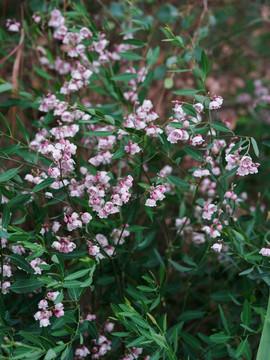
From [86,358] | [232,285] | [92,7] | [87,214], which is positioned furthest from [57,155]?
[92,7]

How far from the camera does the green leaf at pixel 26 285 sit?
3.77 ft

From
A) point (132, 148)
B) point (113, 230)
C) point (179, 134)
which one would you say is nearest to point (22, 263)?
point (113, 230)

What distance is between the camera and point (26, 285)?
1.16 metres

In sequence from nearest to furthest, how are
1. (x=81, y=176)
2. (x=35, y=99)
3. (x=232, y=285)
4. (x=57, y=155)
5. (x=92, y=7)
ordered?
(x=57, y=155) < (x=81, y=176) < (x=232, y=285) < (x=35, y=99) < (x=92, y=7)

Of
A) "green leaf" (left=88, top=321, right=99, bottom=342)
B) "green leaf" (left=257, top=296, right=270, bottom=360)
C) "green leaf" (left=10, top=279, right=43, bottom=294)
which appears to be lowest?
"green leaf" (left=88, top=321, right=99, bottom=342)

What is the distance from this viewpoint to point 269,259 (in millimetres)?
1265

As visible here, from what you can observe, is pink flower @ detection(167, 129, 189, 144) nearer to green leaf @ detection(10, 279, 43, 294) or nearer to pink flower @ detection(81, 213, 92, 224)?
pink flower @ detection(81, 213, 92, 224)

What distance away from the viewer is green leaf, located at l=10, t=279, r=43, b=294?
3.77 ft

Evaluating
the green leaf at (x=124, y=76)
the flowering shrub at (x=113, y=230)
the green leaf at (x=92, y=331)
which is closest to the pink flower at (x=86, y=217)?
the flowering shrub at (x=113, y=230)

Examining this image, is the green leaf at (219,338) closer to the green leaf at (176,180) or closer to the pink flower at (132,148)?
the green leaf at (176,180)

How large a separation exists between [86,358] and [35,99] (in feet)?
3.27

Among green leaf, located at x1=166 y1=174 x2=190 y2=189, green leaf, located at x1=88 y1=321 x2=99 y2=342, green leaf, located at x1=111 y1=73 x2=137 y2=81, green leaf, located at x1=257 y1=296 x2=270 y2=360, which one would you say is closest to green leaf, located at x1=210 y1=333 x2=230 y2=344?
green leaf, located at x1=257 y1=296 x2=270 y2=360

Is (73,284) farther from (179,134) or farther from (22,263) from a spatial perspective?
(179,134)

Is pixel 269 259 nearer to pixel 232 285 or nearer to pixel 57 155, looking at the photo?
pixel 232 285
